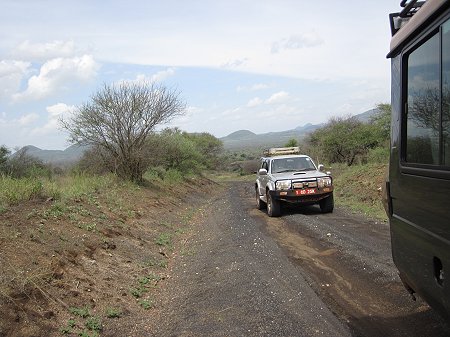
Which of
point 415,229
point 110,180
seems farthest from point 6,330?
point 110,180

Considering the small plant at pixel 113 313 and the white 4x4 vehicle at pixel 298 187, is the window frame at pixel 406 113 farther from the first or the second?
the white 4x4 vehicle at pixel 298 187

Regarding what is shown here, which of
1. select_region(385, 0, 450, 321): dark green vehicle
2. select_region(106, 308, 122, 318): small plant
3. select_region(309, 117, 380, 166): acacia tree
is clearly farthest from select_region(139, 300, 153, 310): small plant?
select_region(309, 117, 380, 166): acacia tree

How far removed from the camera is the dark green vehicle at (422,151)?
2672mm

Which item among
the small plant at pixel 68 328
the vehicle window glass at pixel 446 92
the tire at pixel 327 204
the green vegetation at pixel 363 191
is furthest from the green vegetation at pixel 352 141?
the vehicle window glass at pixel 446 92

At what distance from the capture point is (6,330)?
4395 millimetres

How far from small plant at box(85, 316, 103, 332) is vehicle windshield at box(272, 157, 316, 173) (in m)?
9.79

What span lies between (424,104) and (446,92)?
424mm

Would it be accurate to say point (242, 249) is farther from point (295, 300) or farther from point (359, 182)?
point (359, 182)

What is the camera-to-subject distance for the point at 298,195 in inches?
509

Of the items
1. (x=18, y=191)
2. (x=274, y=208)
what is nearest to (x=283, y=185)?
(x=274, y=208)

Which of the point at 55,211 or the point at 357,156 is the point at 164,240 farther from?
the point at 357,156

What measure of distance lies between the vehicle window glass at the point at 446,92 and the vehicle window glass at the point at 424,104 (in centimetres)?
9

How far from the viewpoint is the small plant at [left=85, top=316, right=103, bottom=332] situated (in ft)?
16.5

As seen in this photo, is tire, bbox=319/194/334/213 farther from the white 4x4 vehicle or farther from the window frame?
the window frame
